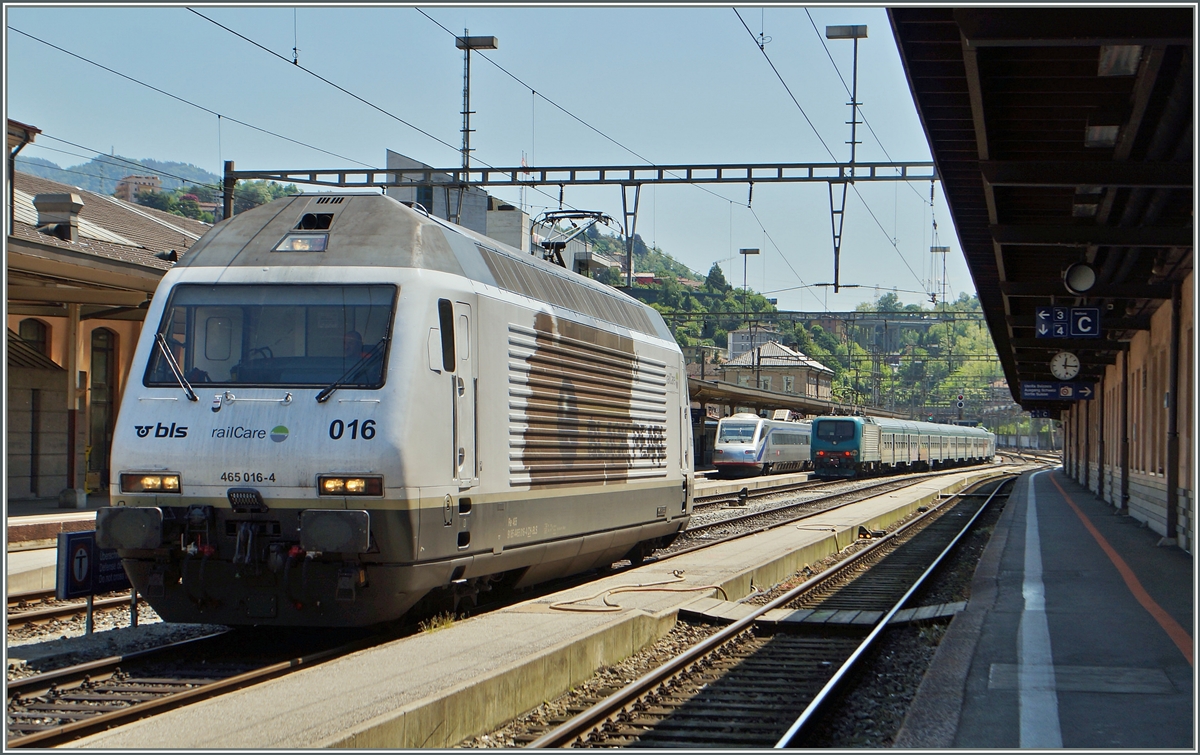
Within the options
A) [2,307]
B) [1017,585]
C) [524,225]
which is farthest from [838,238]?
[524,225]

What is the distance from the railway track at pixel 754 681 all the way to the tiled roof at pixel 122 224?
14.0 metres

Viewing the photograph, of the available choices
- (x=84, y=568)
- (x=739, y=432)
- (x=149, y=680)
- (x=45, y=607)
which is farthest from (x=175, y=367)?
(x=739, y=432)

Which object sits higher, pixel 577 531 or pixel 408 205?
pixel 408 205

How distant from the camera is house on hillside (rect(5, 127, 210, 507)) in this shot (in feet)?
55.7

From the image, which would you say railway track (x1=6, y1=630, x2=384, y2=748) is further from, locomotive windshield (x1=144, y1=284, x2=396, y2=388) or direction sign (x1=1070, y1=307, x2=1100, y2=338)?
direction sign (x1=1070, y1=307, x2=1100, y2=338)

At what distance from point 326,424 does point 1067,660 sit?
222 inches

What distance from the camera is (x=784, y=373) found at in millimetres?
87750

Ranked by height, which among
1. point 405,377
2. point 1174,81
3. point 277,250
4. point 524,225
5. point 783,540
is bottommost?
point 783,540

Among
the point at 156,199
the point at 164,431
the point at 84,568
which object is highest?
the point at 156,199

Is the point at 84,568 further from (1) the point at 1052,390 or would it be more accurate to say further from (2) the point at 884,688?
(1) the point at 1052,390

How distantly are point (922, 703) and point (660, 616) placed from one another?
3634 mm

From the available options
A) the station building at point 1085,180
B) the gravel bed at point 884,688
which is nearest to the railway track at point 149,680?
the gravel bed at point 884,688

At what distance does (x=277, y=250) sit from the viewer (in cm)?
941

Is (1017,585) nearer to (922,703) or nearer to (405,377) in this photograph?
(922,703)
